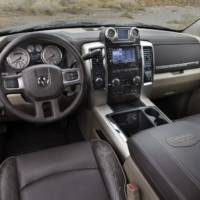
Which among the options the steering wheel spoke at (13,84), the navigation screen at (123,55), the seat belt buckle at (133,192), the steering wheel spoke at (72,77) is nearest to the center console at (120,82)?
the navigation screen at (123,55)

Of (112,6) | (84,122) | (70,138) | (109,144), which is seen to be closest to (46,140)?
(70,138)

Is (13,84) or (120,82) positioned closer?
(13,84)

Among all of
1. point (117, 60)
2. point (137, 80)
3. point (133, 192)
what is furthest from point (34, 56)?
point (133, 192)

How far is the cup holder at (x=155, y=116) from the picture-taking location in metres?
1.74

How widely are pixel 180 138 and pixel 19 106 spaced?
879mm

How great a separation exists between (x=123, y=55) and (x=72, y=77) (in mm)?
376

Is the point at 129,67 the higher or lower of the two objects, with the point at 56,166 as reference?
higher

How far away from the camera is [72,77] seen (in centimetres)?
153

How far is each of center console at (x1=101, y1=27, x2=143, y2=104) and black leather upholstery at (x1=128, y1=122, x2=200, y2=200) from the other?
61 cm

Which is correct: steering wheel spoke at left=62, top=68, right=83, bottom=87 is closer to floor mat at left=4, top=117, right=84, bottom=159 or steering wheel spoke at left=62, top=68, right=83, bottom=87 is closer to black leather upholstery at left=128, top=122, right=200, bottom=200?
black leather upholstery at left=128, top=122, right=200, bottom=200

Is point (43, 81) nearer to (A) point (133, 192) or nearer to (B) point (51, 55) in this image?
(B) point (51, 55)

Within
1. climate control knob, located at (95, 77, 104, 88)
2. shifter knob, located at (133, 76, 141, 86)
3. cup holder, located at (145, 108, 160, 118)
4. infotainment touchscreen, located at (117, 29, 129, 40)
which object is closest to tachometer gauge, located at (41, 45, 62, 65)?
climate control knob, located at (95, 77, 104, 88)

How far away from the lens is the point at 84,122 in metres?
2.11

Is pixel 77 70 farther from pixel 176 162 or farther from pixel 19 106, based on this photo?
pixel 176 162
